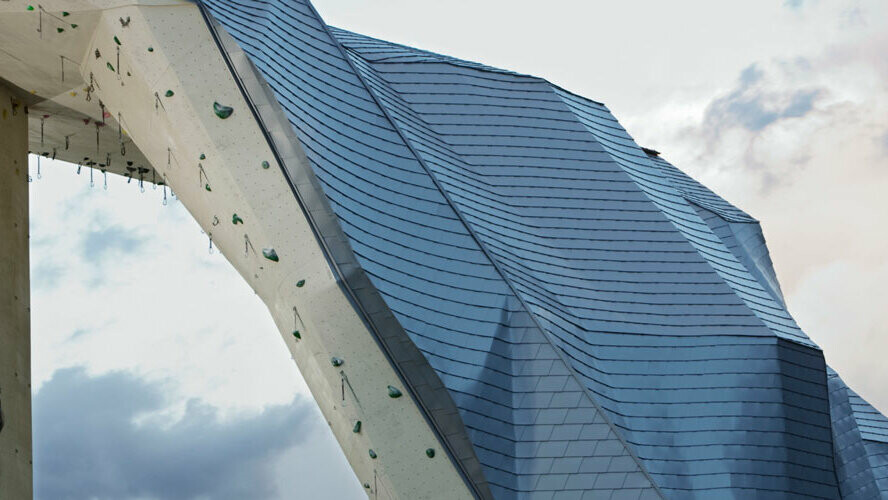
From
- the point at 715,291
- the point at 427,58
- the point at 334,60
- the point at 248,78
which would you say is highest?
the point at 427,58

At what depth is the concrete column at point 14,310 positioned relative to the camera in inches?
760

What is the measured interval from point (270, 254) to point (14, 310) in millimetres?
4874

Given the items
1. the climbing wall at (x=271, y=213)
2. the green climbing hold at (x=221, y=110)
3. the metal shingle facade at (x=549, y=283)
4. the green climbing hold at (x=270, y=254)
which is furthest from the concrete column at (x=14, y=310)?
the metal shingle facade at (x=549, y=283)

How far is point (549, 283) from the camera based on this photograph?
21.4 meters

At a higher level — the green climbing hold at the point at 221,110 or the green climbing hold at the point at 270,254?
the green climbing hold at the point at 221,110

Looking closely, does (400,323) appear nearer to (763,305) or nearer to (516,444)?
(516,444)

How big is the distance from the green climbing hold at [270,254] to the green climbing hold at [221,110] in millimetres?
1951

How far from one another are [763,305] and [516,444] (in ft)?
20.2

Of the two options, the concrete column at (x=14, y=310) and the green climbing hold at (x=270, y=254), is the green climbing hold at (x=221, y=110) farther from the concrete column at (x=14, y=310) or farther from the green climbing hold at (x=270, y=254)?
the concrete column at (x=14, y=310)

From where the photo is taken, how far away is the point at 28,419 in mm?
20125

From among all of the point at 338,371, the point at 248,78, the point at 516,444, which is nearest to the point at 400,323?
the point at 338,371

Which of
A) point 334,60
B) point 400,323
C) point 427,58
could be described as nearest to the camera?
point 400,323

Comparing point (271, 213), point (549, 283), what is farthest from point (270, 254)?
point (549, 283)

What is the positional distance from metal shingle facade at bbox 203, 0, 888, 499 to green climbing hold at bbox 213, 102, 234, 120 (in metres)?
0.74
